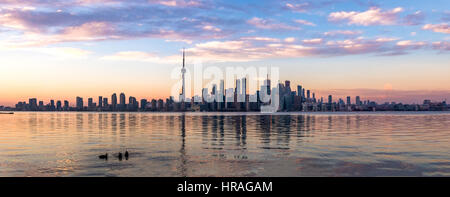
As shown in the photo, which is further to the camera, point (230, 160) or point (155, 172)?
point (230, 160)

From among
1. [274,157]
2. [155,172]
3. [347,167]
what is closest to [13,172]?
[155,172]

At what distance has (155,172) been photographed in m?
28.0

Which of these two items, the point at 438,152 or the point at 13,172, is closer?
the point at 13,172

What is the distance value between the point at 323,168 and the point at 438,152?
59.9 ft

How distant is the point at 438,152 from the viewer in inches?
1576

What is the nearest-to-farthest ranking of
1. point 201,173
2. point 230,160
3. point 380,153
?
point 201,173 → point 230,160 → point 380,153
